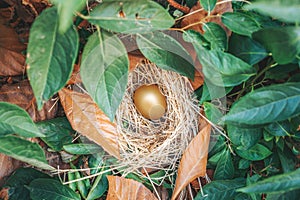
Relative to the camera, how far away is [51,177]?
0.99 m

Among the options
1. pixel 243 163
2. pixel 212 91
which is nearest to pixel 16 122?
pixel 212 91

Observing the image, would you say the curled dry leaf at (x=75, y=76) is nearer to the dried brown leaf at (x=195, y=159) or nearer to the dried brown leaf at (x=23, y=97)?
the dried brown leaf at (x=23, y=97)

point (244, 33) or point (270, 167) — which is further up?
point (244, 33)

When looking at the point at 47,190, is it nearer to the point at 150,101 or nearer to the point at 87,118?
the point at 87,118

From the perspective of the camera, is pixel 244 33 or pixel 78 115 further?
pixel 78 115

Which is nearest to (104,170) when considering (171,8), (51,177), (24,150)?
(51,177)

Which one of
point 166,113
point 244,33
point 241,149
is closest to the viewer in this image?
point 244,33

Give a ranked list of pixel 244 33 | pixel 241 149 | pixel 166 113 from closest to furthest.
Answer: pixel 244 33 → pixel 241 149 → pixel 166 113

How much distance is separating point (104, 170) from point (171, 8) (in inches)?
14.8

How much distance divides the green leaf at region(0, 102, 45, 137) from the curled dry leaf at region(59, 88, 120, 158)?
0.69 ft

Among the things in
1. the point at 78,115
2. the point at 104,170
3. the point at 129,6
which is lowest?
the point at 104,170

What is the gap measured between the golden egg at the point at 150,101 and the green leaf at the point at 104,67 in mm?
289

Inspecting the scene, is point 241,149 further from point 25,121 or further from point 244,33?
point 25,121

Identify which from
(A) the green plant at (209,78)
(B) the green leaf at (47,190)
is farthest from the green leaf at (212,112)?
→ (B) the green leaf at (47,190)
